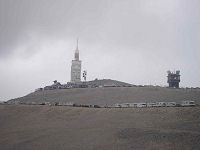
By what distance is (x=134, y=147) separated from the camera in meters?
42.6

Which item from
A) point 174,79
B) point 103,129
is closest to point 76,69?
point 174,79

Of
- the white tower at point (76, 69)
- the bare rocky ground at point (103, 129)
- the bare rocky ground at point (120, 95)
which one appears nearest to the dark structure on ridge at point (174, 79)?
the bare rocky ground at point (120, 95)

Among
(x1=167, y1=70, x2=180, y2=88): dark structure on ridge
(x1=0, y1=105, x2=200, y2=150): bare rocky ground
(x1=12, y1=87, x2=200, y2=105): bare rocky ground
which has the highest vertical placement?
(x1=167, y1=70, x2=180, y2=88): dark structure on ridge

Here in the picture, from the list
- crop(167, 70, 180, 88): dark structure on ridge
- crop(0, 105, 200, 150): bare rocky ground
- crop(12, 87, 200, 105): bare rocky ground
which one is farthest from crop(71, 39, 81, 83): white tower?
crop(0, 105, 200, 150): bare rocky ground

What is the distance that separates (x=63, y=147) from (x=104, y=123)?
574 inches

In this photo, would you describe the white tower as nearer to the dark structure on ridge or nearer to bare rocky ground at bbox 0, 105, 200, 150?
the dark structure on ridge

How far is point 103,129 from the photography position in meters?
53.7

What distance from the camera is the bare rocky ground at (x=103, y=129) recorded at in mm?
44125

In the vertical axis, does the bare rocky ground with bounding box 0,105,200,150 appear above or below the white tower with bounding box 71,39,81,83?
below

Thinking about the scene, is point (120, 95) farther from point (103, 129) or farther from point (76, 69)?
point (76, 69)

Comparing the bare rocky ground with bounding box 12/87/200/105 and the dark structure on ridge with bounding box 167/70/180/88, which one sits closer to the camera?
the bare rocky ground with bounding box 12/87/200/105

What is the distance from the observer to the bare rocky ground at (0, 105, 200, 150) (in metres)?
44.1

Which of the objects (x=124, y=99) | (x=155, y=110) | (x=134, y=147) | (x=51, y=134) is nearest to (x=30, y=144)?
(x=51, y=134)

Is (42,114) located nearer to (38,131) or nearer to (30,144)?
(38,131)
